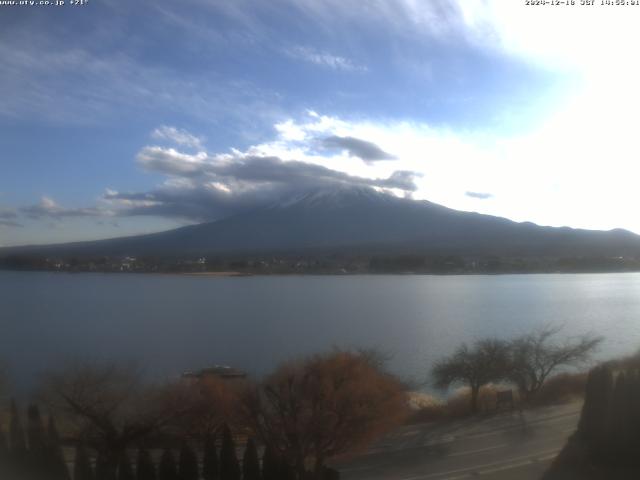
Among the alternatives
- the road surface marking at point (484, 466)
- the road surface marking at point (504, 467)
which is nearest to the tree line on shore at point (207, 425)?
the road surface marking at point (484, 466)

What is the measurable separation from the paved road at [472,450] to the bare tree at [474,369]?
149 centimetres

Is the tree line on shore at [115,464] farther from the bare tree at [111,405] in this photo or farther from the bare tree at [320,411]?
the bare tree at [320,411]

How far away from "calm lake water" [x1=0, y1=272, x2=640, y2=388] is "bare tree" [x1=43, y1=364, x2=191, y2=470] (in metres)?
1.83

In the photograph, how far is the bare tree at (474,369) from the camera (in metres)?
7.31

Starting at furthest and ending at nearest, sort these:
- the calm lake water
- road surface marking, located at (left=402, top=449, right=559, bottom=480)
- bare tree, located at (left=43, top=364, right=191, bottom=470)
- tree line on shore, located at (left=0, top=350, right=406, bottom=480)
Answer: the calm lake water, bare tree, located at (left=43, top=364, right=191, bottom=470), road surface marking, located at (left=402, top=449, right=559, bottom=480), tree line on shore, located at (left=0, top=350, right=406, bottom=480)

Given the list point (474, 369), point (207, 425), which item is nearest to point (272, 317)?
point (474, 369)

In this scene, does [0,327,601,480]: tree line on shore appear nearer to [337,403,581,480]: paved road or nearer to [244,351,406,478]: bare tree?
[244,351,406,478]: bare tree

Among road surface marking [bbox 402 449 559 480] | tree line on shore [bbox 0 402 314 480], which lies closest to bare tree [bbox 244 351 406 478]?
tree line on shore [bbox 0 402 314 480]

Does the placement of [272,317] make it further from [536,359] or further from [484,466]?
[484,466]

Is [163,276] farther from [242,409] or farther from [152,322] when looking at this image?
[242,409]

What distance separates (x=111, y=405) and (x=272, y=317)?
9.30m

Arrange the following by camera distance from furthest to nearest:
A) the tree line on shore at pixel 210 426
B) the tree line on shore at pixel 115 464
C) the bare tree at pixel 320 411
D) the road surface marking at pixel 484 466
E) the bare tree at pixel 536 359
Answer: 1. the bare tree at pixel 536 359
2. the bare tree at pixel 320 411
3. the road surface marking at pixel 484 466
4. the tree line on shore at pixel 210 426
5. the tree line on shore at pixel 115 464

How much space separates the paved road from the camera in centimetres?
416

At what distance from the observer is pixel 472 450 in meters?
4.68
